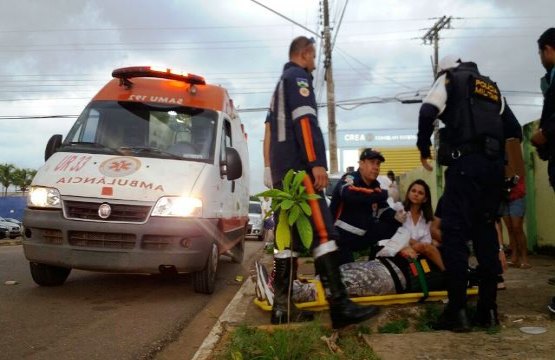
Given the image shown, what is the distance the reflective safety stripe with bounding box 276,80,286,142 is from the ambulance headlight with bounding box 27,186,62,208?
247cm

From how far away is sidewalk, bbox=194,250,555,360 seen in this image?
2535mm

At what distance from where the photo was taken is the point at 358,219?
480 centimetres

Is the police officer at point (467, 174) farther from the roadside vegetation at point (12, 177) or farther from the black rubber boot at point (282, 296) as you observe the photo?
the roadside vegetation at point (12, 177)

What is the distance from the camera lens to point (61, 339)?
3.49m

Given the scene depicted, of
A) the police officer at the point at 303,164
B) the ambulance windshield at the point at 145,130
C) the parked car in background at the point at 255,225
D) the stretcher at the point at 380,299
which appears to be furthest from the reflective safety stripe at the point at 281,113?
the parked car in background at the point at 255,225

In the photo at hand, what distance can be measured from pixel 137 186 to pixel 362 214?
2224mm

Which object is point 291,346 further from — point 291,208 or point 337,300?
point 291,208

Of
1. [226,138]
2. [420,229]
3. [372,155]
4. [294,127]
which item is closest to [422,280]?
[420,229]

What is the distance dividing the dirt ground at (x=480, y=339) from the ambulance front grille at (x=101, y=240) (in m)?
1.43

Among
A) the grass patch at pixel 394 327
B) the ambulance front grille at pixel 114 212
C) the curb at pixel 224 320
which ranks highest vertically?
the ambulance front grille at pixel 114 212

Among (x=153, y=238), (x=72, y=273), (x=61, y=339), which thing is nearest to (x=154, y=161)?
(x=153, y=238)

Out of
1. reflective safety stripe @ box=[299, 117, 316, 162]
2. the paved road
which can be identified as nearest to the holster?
reflective safety stripe @ box=[299, 117, 316, 162]

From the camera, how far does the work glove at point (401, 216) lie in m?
4.73

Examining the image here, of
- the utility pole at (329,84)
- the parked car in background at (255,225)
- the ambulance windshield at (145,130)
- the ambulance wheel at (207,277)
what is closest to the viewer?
the ambulance wheel at (207,277)
